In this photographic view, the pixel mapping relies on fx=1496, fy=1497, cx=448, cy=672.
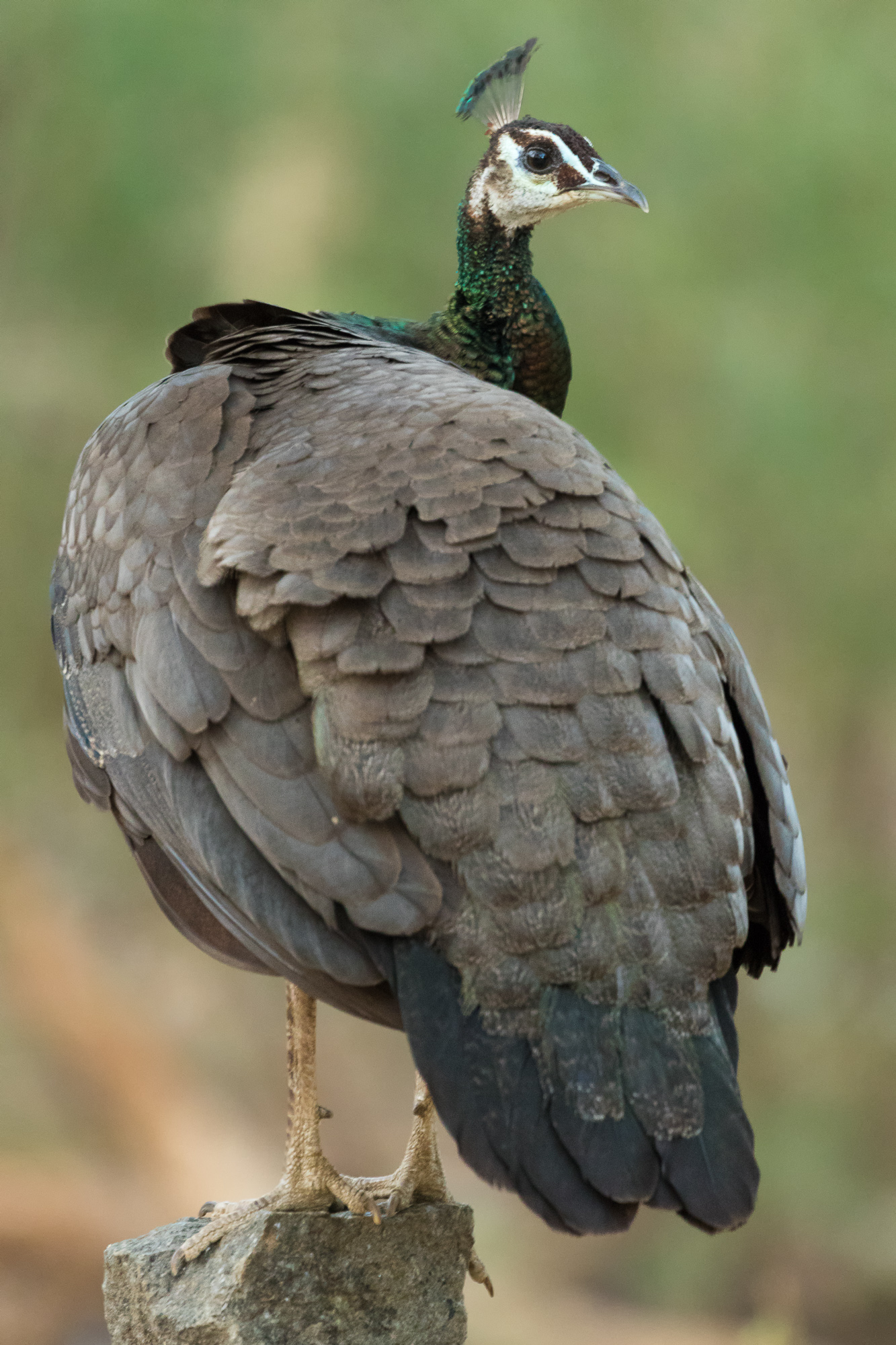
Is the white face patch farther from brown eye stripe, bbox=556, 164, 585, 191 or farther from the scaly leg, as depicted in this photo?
A: the scaly leg

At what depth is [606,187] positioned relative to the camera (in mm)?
3801

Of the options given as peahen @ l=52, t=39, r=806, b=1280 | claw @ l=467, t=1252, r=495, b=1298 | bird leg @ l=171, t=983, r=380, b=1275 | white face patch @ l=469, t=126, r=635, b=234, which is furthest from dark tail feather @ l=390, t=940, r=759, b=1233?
white face patch @ l=469, t=126, r=635, b=234

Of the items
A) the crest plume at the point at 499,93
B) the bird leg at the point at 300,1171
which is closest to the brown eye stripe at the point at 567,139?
the crest plume at the point at 499,93

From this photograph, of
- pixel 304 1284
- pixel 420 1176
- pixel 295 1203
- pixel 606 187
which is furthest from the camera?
pixel 606 187

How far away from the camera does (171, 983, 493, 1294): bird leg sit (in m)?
2.94

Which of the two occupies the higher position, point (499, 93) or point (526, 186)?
point (499, 93)

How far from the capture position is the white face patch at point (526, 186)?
3.81 meters

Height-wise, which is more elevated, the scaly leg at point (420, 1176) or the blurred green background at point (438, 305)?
the blurred green background at point (438, 305)

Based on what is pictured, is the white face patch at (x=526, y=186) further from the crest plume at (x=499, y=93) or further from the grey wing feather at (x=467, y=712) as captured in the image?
the grey wing feather at (x=467, y=712)

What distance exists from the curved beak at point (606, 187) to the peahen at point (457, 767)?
103 cm

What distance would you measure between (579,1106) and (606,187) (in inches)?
95.9

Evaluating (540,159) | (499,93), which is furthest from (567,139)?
(499,93)

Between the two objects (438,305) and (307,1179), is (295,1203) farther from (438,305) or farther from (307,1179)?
(438,305)

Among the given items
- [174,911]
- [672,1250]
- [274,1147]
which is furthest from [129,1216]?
[174,911]
